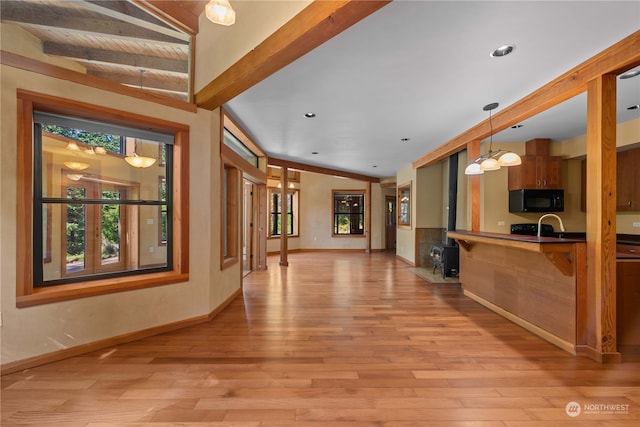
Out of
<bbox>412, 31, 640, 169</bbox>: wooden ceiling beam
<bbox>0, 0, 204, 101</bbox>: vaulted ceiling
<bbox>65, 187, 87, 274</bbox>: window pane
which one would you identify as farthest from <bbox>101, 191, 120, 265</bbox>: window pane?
<bbox>412, 31, 640, 169</bbox>: wooden ceiling beam

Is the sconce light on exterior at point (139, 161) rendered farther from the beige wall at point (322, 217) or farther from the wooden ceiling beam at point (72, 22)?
the beige wall at point (322, 217)

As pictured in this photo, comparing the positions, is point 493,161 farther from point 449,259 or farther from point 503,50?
point 449,259

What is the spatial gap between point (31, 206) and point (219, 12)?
7.35 feet

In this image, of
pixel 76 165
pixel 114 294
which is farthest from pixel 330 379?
pixel 76 165

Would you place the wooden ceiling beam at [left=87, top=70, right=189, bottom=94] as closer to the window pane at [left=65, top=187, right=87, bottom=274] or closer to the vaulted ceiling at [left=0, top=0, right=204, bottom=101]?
the vaulted ceiling at [left=0, top=0, right=204, bottom=101]

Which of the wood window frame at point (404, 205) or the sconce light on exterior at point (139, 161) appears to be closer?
the sconce light on exterior at point (139, 161)

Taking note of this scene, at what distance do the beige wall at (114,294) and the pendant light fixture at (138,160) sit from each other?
45 centimetres

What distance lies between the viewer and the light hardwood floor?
1.68 metres

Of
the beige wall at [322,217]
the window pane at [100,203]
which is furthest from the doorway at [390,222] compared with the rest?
the window pane at [100,203]

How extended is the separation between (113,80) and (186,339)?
2.63 metres

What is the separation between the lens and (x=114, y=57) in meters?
2.71

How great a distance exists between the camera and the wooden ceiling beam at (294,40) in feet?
5.38

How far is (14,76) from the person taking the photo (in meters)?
2.11

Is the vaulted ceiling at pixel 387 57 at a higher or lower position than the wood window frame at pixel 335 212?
higher
